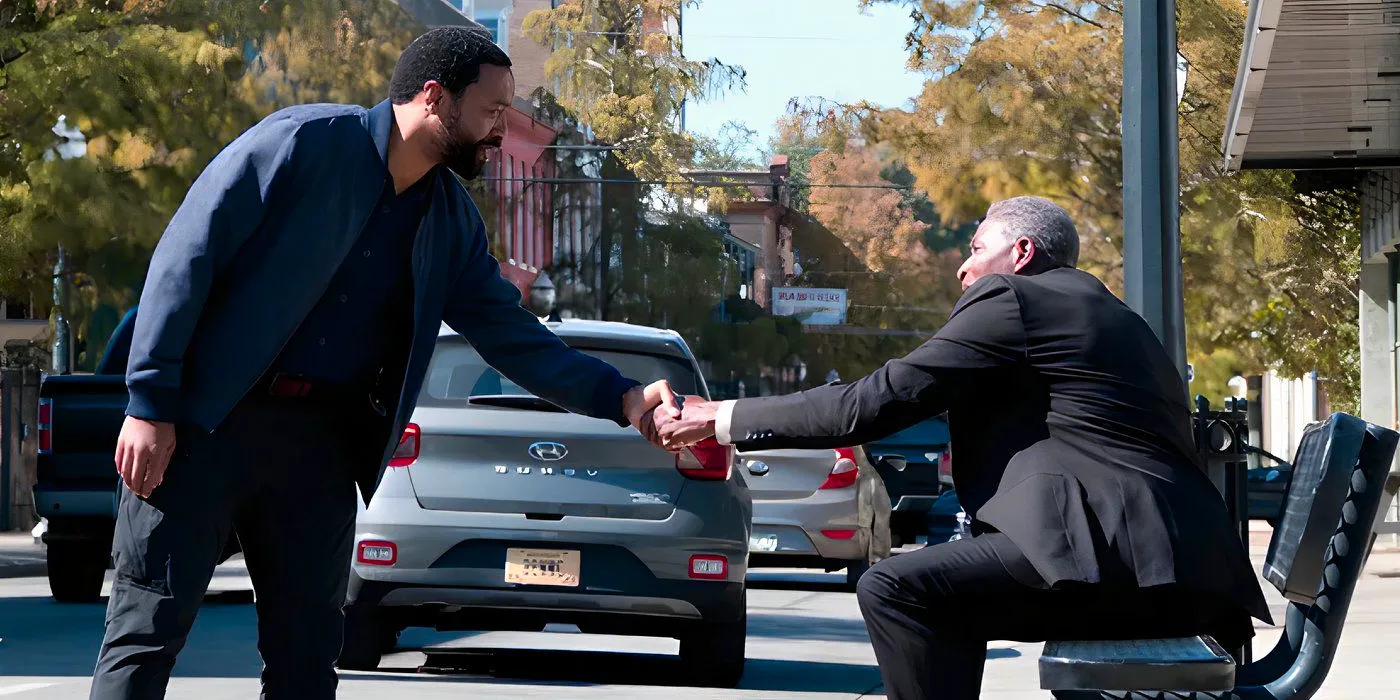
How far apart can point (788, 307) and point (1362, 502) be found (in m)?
71.0

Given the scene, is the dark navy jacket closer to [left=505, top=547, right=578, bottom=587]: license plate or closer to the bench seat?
the bench seat

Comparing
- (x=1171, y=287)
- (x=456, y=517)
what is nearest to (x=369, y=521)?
(x=456, y=517)

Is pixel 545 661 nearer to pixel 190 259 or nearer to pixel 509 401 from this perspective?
pixel 509 401

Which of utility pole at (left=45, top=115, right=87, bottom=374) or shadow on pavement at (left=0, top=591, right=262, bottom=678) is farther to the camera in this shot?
utility pole at (left=45, top=115, right=87, bottom=374)

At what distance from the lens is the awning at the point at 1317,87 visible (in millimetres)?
15797

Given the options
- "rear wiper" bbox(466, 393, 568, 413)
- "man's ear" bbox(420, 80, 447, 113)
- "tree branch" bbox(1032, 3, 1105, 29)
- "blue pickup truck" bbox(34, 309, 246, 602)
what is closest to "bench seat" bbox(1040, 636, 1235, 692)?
"man's ear" bbox(420, 80, 447, 113)

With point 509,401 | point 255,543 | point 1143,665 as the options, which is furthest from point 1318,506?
point 509,401

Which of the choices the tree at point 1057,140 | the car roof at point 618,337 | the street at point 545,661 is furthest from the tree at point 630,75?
the car roof at point 618,337

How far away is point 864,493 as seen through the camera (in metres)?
17.4

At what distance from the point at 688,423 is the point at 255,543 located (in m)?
1.39

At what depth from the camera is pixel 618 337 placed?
31.6 feet

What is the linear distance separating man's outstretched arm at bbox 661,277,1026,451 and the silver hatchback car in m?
3.83

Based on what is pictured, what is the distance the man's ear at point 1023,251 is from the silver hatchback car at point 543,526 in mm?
3913

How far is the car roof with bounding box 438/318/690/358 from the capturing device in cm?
954
